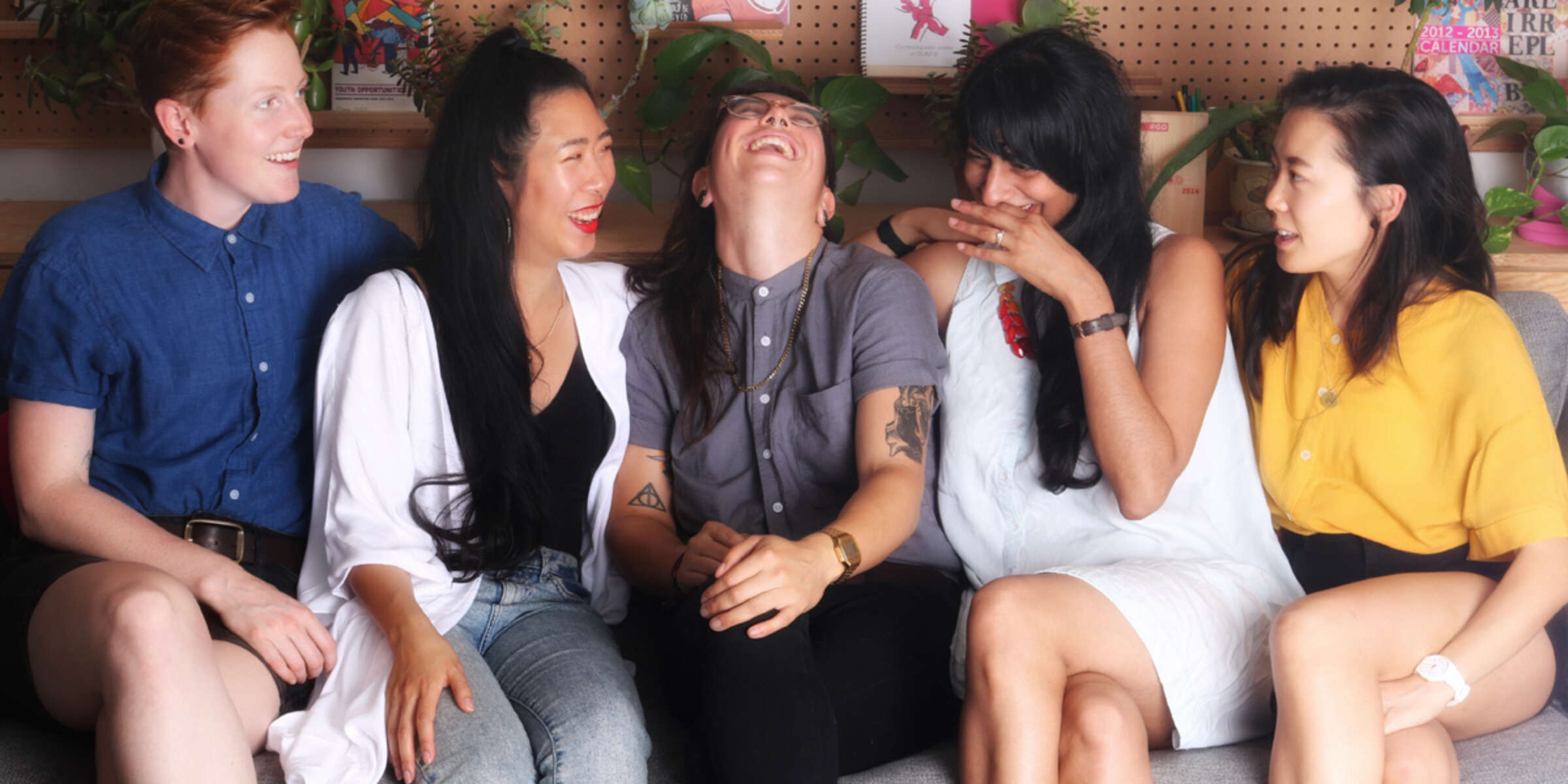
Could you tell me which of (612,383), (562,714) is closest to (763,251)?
(612,383)

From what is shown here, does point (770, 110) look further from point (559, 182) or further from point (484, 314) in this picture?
point (484, 314)

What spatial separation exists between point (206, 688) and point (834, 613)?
753mm

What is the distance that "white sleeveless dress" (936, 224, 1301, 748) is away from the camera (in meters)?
1.51

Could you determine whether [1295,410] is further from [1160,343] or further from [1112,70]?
[1112,70]

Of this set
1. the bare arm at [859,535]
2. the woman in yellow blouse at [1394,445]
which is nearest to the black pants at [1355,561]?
the woman in yellow blouse at [1394,445]

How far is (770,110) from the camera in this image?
1663 millimetres

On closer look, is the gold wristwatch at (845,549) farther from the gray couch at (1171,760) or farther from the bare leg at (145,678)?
the bare leg at (145,678)

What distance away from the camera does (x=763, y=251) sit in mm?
1667

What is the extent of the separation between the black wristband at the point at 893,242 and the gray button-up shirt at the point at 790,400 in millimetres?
149

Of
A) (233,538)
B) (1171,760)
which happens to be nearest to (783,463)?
(1171,760)

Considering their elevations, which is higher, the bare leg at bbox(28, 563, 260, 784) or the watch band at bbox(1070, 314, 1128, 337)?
the watch band at bbox(1070, 314, 1128, 337)

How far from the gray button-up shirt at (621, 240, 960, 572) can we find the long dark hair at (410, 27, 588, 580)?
0.19 meters

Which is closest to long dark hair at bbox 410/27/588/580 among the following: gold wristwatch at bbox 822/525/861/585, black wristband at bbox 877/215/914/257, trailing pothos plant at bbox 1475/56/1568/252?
gold wristwatch at bbox 822/525/861/585

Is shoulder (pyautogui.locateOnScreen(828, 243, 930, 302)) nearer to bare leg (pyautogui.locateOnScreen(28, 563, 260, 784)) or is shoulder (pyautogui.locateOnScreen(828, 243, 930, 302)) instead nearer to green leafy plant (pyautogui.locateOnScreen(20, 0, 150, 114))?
bare leg (pyautogui.locateOnScreen(28, 563, 260, 784))
